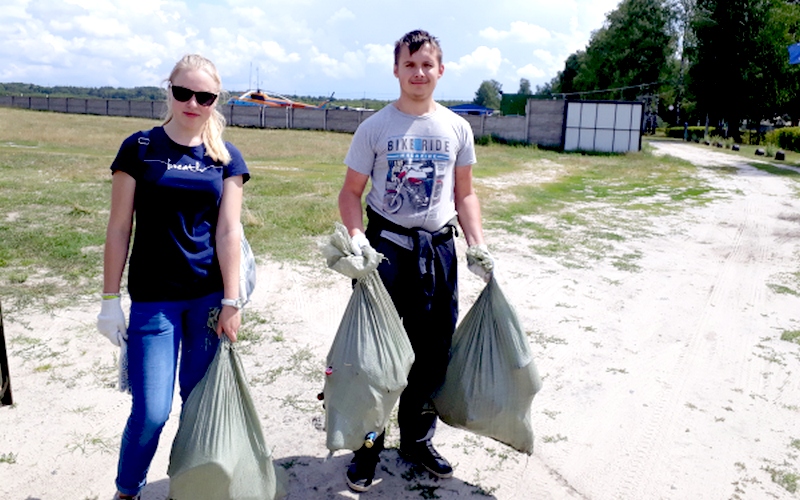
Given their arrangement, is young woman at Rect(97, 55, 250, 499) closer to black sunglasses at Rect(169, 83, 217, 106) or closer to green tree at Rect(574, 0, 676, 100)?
black sunglasses at Rect(169, 83, 217, 106)

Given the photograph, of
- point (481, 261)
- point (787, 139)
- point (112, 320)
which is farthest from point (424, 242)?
point (787, 139)

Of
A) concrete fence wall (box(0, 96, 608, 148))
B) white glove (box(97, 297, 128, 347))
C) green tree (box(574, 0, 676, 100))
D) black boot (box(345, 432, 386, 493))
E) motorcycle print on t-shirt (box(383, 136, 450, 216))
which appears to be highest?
green tree (box(574, 0, 676, 100))

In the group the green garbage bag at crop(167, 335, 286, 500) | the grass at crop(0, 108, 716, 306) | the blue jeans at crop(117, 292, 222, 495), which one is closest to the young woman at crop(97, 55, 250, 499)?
the blue jeans at crop(117, 292, 222, 495)

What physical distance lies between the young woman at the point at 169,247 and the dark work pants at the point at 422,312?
0.66 m

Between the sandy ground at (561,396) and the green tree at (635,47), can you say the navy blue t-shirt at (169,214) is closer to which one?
the sandy ground at (561,396)

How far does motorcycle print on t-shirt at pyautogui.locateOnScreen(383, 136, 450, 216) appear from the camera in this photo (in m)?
2.64

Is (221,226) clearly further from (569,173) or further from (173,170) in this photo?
(569,173)

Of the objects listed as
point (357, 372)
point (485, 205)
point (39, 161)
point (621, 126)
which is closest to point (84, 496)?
point (357, 372)

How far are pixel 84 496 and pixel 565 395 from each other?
2561mm

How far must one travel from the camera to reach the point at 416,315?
275cm

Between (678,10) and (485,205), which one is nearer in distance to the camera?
(485,205)

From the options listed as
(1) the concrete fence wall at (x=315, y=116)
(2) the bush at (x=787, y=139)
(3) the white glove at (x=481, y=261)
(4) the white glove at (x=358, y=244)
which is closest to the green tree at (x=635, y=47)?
(2) the bush at (x=787, y=139)

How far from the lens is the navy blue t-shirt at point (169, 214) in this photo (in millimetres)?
2186

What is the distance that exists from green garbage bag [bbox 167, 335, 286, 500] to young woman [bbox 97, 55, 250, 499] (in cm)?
11
